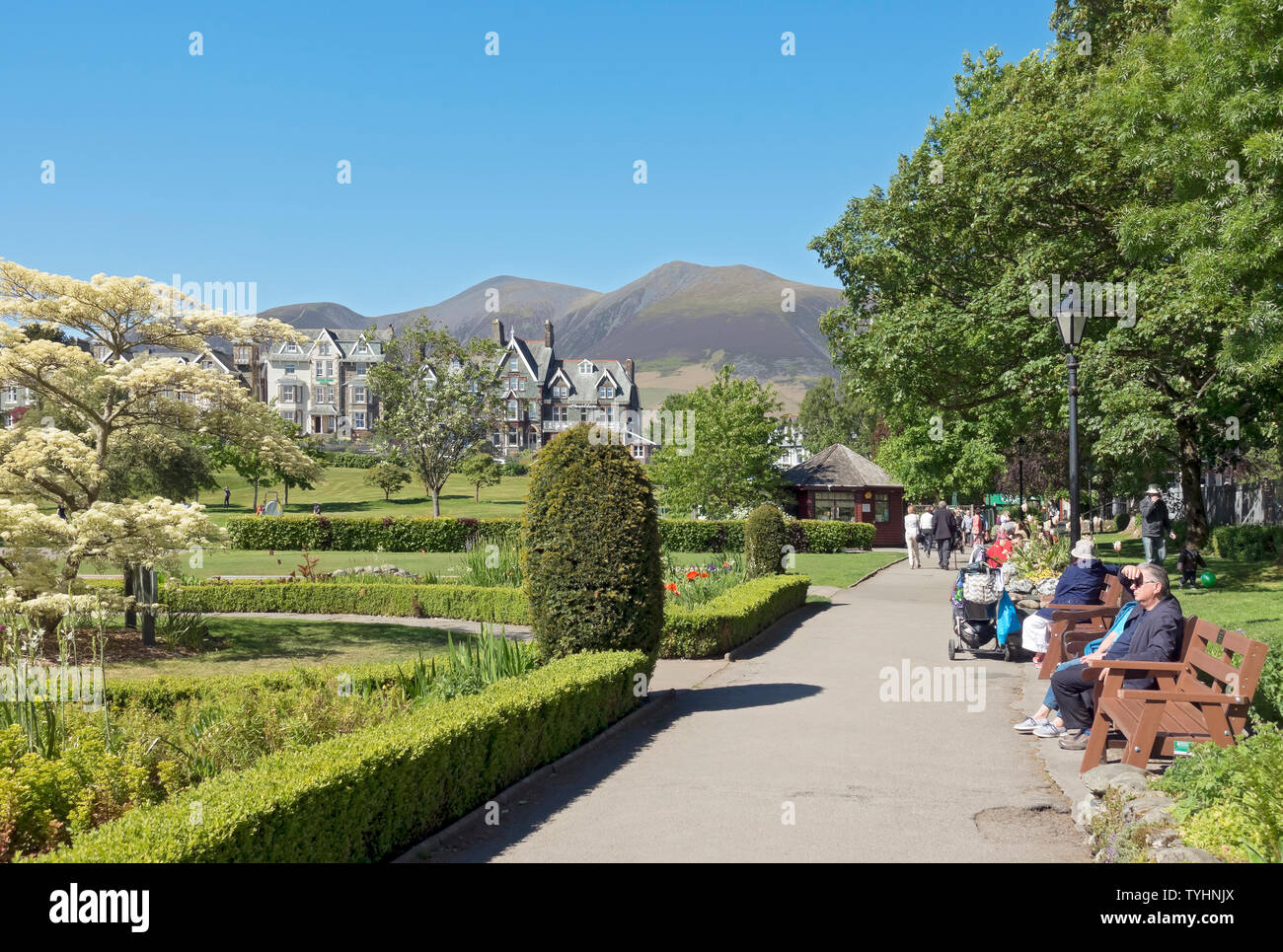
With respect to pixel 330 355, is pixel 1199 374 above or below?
below

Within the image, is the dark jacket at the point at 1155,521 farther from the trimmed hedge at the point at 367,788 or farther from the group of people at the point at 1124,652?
the trimmed hedge at the point at 367,788

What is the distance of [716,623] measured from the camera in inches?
549

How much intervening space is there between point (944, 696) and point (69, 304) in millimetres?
13873

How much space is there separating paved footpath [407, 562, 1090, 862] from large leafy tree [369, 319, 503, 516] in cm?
4432

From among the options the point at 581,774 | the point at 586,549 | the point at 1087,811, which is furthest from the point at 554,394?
the point at 1087,811

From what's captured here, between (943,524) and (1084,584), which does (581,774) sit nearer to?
(1084,584)

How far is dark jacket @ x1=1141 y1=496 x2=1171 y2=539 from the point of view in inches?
820

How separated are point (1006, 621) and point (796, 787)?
23.1 feet

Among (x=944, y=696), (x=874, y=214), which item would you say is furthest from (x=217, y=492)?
(x=944, y=696)

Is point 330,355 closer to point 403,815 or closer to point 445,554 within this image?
point 445,554

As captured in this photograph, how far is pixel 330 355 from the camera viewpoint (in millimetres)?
102375

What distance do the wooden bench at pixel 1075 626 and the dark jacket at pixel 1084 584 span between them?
0.13 meters
